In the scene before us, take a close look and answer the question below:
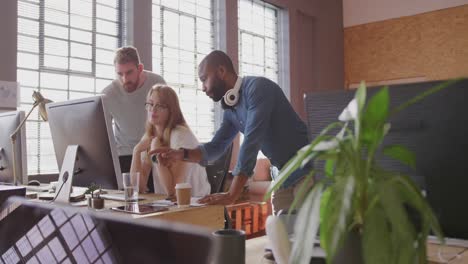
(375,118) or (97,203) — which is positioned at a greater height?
(375,118)

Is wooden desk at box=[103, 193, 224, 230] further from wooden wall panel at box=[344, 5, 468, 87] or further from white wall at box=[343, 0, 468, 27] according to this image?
white wall at box=[343, 0, 468, 27]

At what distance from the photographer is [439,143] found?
35.9 inches

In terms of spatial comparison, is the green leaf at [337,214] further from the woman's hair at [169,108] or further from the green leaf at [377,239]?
the woman's hair at [169,108]

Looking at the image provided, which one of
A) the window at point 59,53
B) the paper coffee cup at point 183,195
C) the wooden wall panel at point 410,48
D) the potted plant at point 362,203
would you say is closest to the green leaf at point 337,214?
the potted plant at point 362,203

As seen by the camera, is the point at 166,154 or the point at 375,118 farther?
the point at 166,154

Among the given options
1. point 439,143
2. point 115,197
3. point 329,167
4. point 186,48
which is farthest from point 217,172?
point 186,48

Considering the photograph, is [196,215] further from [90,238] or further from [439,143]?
[439,143]

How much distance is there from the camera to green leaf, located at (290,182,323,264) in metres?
0.56

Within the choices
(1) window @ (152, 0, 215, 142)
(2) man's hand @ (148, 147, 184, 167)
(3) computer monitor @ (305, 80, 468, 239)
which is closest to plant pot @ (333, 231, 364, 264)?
(3) computer monitor @ (305, 80, 468, 239)

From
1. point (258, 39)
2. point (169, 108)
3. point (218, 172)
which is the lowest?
point (218, 172)

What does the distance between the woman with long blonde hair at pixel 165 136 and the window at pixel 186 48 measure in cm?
272

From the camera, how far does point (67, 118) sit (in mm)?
1895

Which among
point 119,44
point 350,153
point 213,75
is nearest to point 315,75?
point 119,44

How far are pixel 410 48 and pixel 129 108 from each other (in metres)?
5.57
